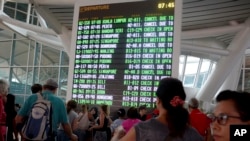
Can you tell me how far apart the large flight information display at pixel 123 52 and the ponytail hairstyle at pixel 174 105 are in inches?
201

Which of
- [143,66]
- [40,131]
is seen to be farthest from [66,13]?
[40,131]

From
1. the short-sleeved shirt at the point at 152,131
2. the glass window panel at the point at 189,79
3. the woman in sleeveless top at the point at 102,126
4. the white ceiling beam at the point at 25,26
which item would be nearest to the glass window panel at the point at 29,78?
the white ceiling beam at the point at 25,26

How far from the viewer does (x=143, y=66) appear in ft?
25.3

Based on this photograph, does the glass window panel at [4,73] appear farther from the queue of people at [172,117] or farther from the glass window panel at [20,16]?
the queue of people at [172,117]

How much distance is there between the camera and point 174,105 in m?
2.27

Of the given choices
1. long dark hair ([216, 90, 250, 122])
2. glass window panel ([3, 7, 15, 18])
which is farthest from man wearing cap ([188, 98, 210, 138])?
glass window panel ([3, 7, 15, 18])

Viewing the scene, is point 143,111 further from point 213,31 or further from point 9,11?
point 9,11

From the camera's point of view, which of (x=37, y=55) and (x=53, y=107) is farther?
(x=37, y=55)

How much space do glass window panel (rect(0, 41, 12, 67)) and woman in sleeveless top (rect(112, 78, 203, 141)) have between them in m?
21.4

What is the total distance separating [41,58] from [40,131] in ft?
60.4

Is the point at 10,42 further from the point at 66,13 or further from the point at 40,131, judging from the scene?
the point at 40,131

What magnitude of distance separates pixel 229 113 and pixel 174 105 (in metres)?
0.76

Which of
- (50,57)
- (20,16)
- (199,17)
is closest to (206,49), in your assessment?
(199,17)

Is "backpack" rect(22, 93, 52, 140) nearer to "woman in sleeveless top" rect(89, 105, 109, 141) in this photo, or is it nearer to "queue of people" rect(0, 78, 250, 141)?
"queue of people" rect(0, 78, 250, 141)
